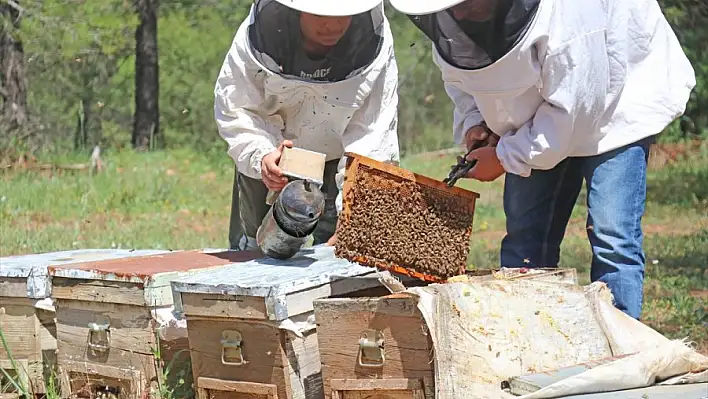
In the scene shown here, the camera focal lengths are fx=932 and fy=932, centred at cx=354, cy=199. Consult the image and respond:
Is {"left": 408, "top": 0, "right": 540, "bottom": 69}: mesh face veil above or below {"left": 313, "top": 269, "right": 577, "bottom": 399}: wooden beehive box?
above

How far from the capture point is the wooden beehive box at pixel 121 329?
119 inches

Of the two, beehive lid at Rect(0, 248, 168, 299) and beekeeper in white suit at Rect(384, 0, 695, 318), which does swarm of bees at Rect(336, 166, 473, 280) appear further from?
beehive lid at Rect(0, 248, 168, 299)

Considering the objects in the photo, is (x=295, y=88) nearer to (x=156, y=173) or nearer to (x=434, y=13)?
(x=434, y=13)

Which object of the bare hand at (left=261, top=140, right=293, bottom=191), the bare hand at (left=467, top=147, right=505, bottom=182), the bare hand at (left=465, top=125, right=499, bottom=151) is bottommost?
the bare hand at (left=261, top=140, right=293, bottom=191)

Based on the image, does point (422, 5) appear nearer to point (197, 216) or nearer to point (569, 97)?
point (569, 97)

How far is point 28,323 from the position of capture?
3344mm

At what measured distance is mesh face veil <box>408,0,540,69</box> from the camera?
287 cm

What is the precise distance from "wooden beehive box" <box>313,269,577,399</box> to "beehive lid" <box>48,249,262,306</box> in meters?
0.58

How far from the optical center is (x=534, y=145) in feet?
10.0

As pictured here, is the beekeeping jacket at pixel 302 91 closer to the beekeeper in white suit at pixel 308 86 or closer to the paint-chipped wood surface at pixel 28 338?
the beekeeper in white suit at pixel 308 86

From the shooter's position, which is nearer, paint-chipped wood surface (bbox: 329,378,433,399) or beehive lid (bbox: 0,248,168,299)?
paint-chipped wood surface (bbox: 329,378,433,399)

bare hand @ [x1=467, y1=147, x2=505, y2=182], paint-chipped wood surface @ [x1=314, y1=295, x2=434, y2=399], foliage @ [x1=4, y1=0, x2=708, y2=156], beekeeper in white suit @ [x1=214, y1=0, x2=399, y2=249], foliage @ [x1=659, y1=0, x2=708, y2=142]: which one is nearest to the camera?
paint-chipped wood surface @ [x1=314, y1=295, x2=434, y2=399]

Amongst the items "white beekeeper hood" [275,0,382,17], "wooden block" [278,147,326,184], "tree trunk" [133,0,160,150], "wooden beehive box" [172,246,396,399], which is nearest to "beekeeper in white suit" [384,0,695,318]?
"white beekeeper hood" [275,0,382,17]

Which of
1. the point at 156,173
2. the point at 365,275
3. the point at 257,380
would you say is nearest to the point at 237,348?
the point at 257,380
